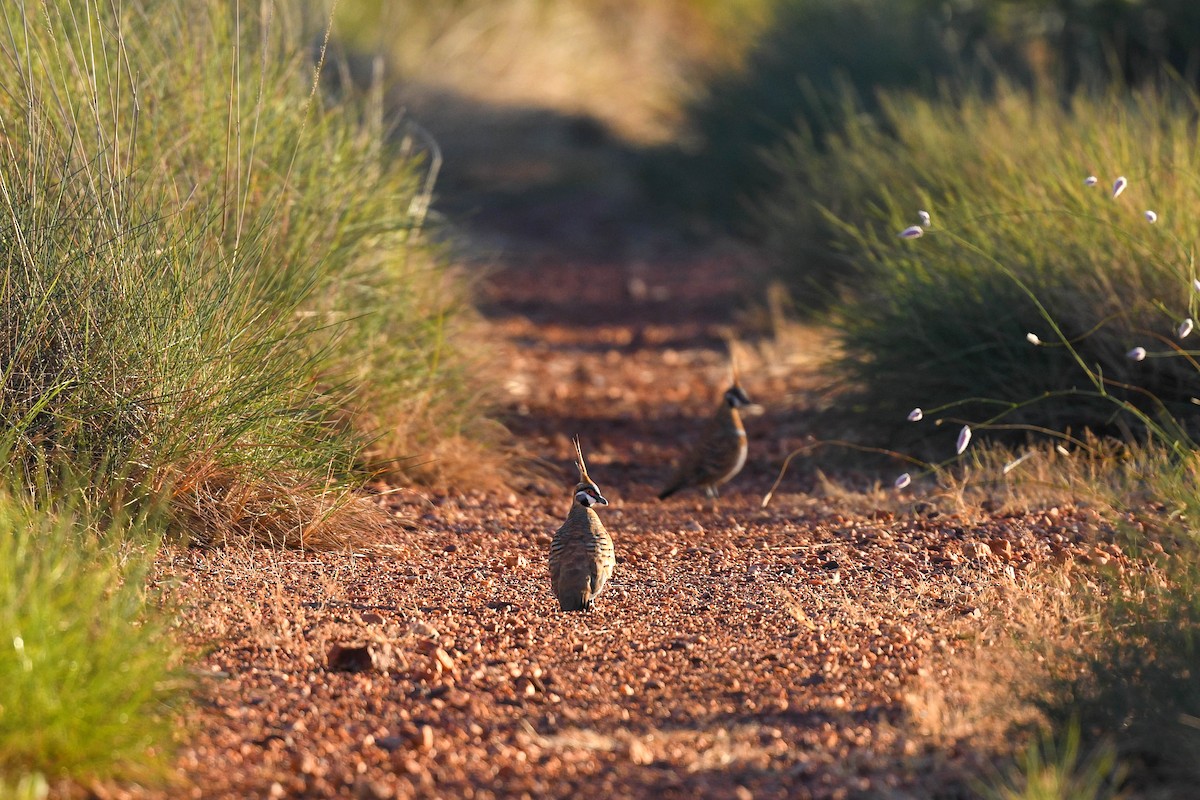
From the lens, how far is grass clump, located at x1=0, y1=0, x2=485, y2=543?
13.8 feet

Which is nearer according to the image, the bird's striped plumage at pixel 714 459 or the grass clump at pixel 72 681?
the grass clump at pixel 72 681

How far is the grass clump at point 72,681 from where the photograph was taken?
8.46ft

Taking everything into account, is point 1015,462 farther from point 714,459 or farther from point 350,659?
point 350,659

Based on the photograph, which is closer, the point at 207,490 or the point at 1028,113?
the point at 207,490

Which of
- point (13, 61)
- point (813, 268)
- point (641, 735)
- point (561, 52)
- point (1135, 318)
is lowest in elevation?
point (561, 52)

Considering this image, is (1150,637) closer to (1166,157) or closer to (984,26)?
(1166,157)

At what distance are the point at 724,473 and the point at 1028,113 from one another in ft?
10.8

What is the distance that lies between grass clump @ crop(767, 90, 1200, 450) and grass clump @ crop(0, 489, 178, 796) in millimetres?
3185

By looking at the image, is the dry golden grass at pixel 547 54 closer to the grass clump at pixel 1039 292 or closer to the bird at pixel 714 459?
the grass clump at pixel 1039 292

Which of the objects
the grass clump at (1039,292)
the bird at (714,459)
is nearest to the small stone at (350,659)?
the bird at (714,459)

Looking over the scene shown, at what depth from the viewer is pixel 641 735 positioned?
10.4 feet

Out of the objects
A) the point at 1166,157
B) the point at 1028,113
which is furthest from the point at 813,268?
the point at 1166,157

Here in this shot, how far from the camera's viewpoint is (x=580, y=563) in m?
3.88

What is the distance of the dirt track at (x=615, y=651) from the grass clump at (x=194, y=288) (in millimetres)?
351
